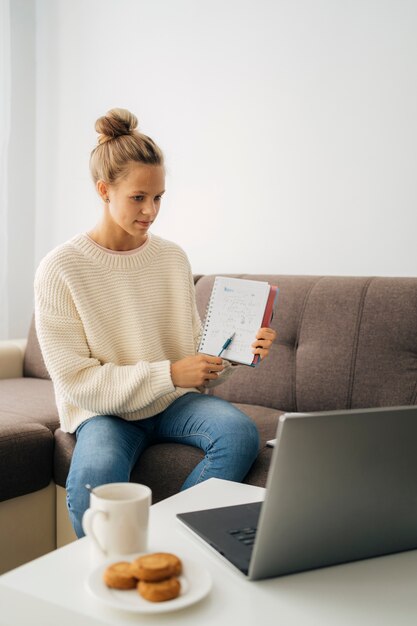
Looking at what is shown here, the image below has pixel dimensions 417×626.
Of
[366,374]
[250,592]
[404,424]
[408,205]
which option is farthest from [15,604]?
[408,205]

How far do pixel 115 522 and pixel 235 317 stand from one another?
0.89 meters

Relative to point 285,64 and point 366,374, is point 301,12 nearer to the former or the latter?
point 285,64

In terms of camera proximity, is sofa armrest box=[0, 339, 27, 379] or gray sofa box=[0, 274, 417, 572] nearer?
gray sofa box=[0, 274, 417, 572]

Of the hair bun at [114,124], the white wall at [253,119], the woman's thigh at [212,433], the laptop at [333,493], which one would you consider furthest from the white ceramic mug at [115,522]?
the white wall at [253,119]

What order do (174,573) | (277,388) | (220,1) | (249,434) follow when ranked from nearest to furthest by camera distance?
(174,573)
(249,434)
(277,388)
(220,1)

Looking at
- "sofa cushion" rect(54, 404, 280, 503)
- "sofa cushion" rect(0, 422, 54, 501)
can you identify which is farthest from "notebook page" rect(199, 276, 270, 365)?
"sofa cushion" rect(0, 422, 54, 501)

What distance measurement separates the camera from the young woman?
1.58 metres

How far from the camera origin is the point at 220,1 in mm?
2586

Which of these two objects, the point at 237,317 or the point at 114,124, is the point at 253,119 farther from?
the point at 237,317

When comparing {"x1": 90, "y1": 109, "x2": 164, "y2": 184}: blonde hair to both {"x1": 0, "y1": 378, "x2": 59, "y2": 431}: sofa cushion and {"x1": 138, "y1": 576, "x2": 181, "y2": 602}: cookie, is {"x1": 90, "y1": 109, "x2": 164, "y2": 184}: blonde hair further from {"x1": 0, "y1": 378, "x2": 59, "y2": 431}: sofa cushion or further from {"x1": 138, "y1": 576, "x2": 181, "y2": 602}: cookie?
{"x1": 138, "y1": 576, "x2": 181, "y2": 602}: cookie

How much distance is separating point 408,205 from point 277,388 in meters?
0.71

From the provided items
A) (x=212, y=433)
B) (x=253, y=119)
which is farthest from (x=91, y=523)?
(x=253, y=119)

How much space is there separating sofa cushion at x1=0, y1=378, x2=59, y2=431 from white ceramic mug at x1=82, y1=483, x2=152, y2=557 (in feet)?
3.35

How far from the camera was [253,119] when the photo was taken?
251 cm
